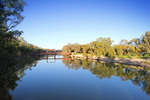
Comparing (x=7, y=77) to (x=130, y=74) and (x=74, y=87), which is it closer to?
(x=74, y=87)

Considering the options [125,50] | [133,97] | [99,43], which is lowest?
[133,97]

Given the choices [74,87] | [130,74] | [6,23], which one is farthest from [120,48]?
[6,23]

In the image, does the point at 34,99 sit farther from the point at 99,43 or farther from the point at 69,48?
the point at 69,48

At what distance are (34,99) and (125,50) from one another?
48042 millimetres

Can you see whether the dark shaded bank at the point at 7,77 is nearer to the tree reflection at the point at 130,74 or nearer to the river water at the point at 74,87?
the river water at the point at 74,87

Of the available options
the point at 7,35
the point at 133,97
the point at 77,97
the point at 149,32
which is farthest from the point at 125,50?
the point at 7,35

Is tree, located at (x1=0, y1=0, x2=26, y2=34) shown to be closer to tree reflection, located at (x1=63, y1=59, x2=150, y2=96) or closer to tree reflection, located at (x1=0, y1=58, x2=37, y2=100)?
tree reflection, located at (x1=0, y1=58, x2=37, y2=100)

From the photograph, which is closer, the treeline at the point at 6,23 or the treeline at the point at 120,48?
the treeline at the point at 6,23

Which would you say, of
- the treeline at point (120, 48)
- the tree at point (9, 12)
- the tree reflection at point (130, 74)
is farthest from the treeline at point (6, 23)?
the treeline at point (120, 48)

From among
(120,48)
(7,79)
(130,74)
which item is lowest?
(130,74)

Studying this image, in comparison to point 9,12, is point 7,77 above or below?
below

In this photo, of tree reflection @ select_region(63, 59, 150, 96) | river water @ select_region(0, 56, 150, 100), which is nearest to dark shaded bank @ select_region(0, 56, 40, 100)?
river water @ select_region(0, 56, 150, 100)

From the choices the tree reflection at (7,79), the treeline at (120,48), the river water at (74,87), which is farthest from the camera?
the treeline at (120,48)

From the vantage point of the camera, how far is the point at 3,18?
528 inches
